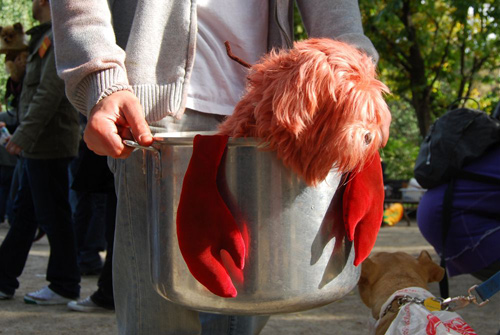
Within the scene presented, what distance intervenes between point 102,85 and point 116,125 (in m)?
0.12

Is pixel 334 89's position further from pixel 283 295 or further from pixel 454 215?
pixel 454 215

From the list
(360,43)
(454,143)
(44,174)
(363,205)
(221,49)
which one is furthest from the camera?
(44,174)

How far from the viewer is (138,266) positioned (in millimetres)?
1707

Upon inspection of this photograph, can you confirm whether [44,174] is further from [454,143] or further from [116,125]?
[116,125]

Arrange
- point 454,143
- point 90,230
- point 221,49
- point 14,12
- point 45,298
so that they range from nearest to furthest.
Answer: point 221,49 < point 454,143 < point 45,298 < point 90,230 < point 14,12

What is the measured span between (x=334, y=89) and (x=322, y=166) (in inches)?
6.4

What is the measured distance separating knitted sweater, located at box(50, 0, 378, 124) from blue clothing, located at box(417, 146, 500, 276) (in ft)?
6.79

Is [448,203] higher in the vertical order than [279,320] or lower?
higher

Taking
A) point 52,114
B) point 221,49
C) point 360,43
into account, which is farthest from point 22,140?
point 360,43

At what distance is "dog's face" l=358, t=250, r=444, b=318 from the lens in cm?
306

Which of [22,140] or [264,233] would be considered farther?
[22,140]

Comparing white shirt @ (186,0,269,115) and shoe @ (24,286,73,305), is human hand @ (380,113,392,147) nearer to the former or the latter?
Result: white shirt @ (186,0,269,115)

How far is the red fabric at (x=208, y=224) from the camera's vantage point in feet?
4.31

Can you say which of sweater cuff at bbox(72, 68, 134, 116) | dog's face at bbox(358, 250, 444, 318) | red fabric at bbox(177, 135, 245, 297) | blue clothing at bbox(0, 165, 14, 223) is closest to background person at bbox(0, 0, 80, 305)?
dog's face at bbox(358, 250, 444, 318)
